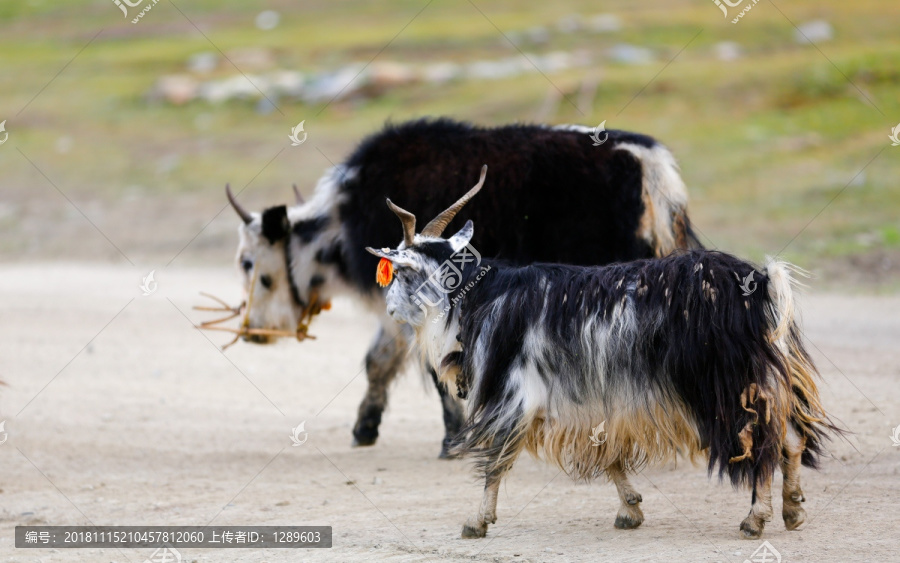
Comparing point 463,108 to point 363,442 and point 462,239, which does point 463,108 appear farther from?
point 462,239

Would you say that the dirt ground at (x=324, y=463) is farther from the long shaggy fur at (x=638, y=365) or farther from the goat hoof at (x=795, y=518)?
the long shaggy fur at (x=638, y=365)

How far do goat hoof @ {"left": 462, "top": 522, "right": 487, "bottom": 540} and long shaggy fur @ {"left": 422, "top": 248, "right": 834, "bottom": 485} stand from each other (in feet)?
1.09

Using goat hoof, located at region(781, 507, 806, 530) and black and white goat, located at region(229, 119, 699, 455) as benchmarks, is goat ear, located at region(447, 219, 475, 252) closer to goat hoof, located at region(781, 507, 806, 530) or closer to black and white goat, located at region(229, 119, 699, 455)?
black and white goat, located at region(229, 119, 699, 455)

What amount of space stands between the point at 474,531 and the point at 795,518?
1.66 metres

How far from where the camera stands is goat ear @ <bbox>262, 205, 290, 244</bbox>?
A: 27.9 ft

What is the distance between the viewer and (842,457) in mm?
7184

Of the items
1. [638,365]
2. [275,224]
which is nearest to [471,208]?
[275,224]

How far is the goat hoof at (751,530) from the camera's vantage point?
5.45 m

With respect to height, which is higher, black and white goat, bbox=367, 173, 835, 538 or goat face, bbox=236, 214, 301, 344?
goat face, bbox=236, 214, 301, 344

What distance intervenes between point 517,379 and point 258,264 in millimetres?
3551

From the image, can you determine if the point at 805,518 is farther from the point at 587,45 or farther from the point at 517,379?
the point at 587,45

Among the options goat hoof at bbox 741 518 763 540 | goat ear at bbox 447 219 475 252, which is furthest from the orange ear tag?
goat hoof at bbox 741 518 763 540

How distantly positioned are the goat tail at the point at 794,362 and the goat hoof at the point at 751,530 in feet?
1.45

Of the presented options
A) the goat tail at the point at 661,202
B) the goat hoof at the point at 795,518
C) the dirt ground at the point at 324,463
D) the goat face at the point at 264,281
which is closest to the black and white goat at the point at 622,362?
the goat hoof at the point at 795,518
